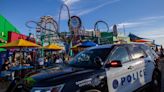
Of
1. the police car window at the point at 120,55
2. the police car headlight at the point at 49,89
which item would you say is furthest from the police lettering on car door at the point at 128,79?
the police car headlight at the point at 49,89

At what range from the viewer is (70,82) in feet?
17.6

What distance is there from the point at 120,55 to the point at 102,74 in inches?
48.5

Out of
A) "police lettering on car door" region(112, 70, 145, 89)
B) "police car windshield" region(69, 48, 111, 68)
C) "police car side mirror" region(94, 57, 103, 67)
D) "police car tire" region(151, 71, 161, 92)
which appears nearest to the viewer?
"police car side mirror" region(94, 57, 103, 67)

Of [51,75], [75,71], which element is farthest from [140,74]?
[51,75]

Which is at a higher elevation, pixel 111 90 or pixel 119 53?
pixel 119 53

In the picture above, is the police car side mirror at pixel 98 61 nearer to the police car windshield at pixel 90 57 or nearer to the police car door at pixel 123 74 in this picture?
the police car windshield at pixel 90 57

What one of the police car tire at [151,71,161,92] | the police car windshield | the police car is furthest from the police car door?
the police car tire at [151,71,161,92]

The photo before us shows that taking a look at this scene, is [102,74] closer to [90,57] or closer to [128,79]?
[90,57]

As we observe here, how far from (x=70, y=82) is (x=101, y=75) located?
2.89ft

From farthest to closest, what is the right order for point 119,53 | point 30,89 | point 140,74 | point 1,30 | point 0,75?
point 1,30 → point 0,75 → point 140,74 → point 119,53 → point 30,89

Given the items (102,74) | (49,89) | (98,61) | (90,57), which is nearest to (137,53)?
(90,57)

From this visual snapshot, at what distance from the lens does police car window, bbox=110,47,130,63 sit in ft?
22.4

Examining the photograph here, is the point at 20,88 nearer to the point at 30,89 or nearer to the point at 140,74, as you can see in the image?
the point at 30,89

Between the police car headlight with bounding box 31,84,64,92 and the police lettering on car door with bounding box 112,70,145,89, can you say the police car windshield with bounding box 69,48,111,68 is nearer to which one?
the police lettering on car door with bounding box 112,70,145,89
